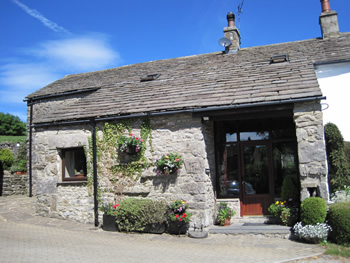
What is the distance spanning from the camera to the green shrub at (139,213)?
8281 millimetres

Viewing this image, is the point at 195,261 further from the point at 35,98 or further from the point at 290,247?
the point at 35,98

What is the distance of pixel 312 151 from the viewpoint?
7570mm

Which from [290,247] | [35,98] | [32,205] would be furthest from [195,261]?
[35,98]

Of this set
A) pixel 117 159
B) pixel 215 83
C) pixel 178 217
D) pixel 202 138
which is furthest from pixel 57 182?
pixel 215 83

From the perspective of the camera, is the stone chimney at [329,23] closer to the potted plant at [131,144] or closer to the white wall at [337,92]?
the white wall at [337,92]

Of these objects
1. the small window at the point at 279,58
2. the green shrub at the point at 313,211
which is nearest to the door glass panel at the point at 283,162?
the green shrub at the point at 313,211

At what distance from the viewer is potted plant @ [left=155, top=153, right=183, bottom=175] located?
845cm

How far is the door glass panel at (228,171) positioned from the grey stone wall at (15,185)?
428 inches

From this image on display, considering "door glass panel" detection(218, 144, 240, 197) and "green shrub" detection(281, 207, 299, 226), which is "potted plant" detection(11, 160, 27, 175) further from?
"green shrub" detection(281, 207, 299, 226)

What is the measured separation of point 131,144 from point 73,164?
2.70 metres

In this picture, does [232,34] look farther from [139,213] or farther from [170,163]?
[139,213]

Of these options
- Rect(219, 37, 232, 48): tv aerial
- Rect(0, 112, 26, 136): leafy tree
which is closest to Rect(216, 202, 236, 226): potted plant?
Rect(219, 37, 232, 48): tv aerial

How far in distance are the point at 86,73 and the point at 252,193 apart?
1137cm

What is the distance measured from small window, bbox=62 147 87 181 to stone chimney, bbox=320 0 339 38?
398 inches
